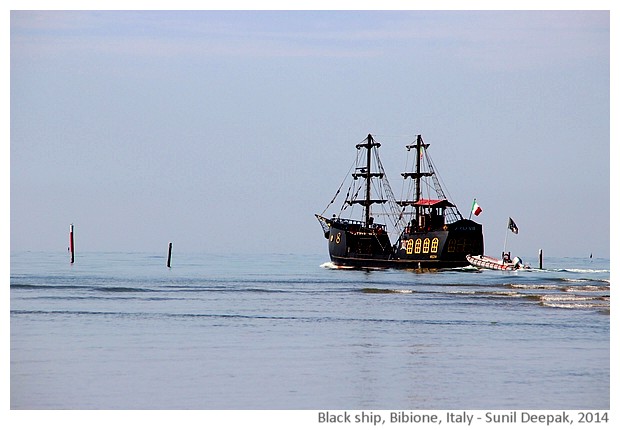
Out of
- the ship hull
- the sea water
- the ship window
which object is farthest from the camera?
the ship window

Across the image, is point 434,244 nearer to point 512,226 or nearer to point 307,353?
point 512,226

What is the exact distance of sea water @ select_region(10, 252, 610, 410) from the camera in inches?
867

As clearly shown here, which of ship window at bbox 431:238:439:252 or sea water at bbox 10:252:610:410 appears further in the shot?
ship window at bbox 431:238:439:252

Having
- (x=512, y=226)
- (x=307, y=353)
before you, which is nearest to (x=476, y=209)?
(x=512, y=226)

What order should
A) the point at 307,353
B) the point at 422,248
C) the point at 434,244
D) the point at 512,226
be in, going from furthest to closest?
1. the point at 422,248
2. the point at 434,244
3. the point at 512,226
4. the point at 307,353

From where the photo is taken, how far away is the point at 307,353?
91.6 feet

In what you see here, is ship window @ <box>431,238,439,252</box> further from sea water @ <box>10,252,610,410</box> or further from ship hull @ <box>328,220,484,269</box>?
sea water @ <box>10,252,610,410</box>

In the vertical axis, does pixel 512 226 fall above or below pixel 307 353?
above

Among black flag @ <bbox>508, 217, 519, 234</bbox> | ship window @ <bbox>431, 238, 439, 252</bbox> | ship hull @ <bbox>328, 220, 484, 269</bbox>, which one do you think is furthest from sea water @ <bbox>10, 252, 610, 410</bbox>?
ship window @ <bbox>431, 238, 439, 252</bbox>

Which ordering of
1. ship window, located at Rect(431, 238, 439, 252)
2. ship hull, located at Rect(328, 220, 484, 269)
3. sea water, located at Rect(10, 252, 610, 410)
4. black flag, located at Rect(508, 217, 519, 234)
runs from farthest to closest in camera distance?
ship window, located at Rect(431, 238, 439, 252), ship hull, located at Rect(328, 220, 484, 269), black flag, located at Rect(508, 217, 519, 234), sea water, located at Rect(10, 252, 610, 410)

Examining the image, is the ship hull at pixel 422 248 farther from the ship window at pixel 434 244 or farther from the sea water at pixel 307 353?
the sea water at pixel 307 353
